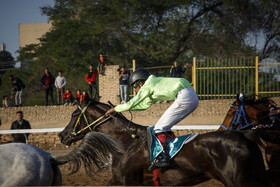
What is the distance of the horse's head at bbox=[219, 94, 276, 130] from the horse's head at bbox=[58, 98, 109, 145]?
235cm

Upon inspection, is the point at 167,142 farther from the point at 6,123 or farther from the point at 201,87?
the point at 6,123

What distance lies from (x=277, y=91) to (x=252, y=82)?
120cm

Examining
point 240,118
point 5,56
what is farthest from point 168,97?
point 5,56

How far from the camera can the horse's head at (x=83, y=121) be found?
18.5 feet

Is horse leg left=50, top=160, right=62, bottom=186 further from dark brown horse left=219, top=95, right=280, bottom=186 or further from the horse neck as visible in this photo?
dark brown horse left=219, top=95, right=280, bottom=186

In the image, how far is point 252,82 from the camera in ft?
46.1

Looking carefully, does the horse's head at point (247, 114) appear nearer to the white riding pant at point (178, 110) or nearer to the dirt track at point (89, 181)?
the dirt track at point (89, 181)

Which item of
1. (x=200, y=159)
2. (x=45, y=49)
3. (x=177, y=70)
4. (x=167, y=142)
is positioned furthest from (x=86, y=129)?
(x=45, y=49)

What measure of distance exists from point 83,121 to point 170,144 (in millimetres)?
2297

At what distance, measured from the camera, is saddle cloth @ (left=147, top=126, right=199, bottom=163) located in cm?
382

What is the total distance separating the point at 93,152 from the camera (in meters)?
4.28

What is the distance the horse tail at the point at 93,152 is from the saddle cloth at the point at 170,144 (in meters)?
0.63

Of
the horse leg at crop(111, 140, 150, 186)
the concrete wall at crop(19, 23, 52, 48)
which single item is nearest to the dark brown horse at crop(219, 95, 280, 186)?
the horse leg at crop(111, 140, 150, 186)

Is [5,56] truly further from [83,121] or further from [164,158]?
[164,158]
